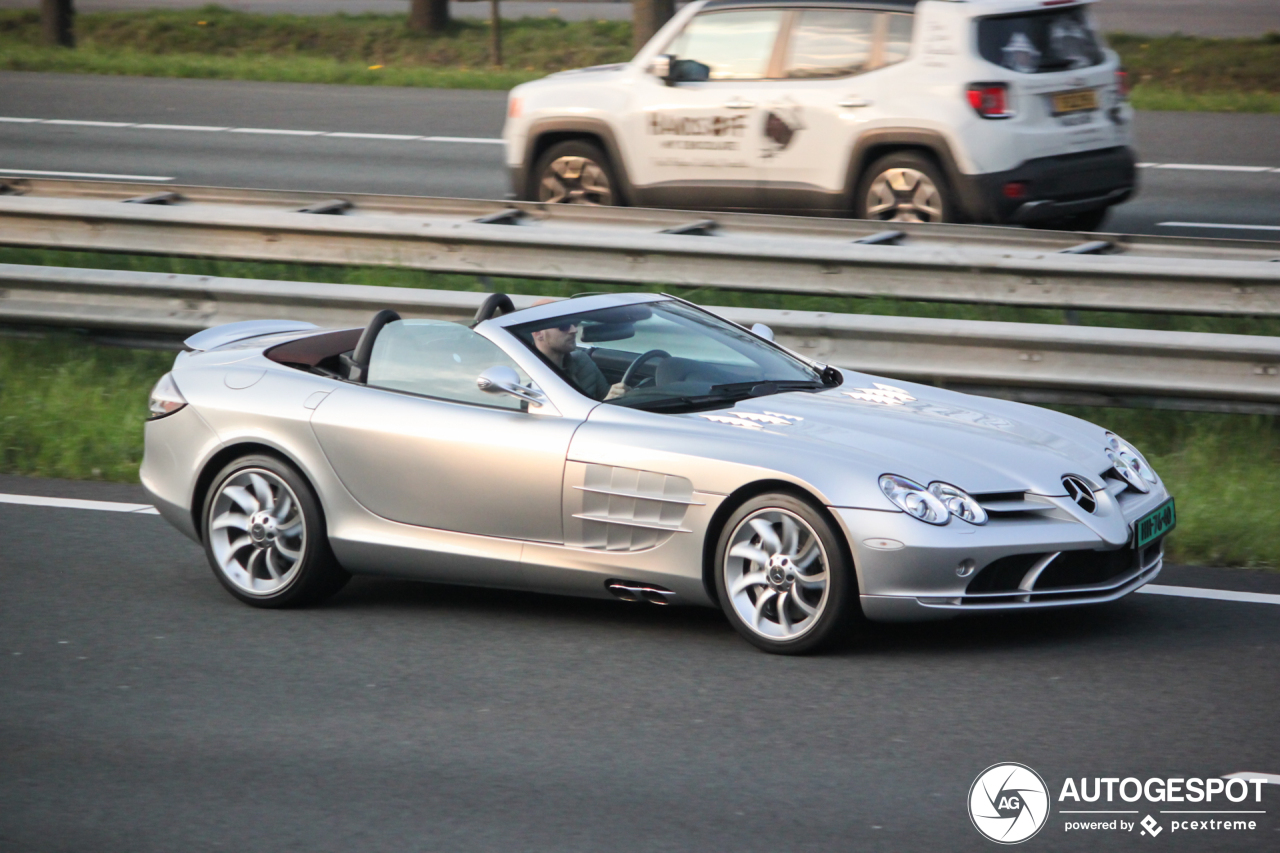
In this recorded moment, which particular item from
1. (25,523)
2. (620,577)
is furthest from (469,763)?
(25,523)

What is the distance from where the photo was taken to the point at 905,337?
8781 mm

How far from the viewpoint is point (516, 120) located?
1300cm

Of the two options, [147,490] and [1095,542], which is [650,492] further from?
[147,490]

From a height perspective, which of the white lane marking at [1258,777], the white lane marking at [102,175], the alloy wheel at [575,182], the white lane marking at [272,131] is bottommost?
the white lane marking at [1258,777]

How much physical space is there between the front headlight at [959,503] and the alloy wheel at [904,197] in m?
5.61

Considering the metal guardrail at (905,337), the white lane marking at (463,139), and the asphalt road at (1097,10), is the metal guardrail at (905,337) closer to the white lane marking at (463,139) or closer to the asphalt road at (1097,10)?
the white lane marking at (463,139)

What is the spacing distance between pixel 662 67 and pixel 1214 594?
659 cm

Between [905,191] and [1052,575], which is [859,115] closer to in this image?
[905,191]

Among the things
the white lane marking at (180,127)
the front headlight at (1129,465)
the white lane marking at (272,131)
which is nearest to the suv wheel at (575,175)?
the front headlight at (1129,465)

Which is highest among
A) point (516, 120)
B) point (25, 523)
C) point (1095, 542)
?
point (516, 120)

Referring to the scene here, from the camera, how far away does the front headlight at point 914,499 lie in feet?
19.7

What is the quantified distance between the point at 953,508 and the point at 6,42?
2691 cm

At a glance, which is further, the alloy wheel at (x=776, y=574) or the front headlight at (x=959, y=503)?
the alloy wheel at (x=776, y=574)

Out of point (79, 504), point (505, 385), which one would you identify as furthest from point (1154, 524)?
point (79, 504)
